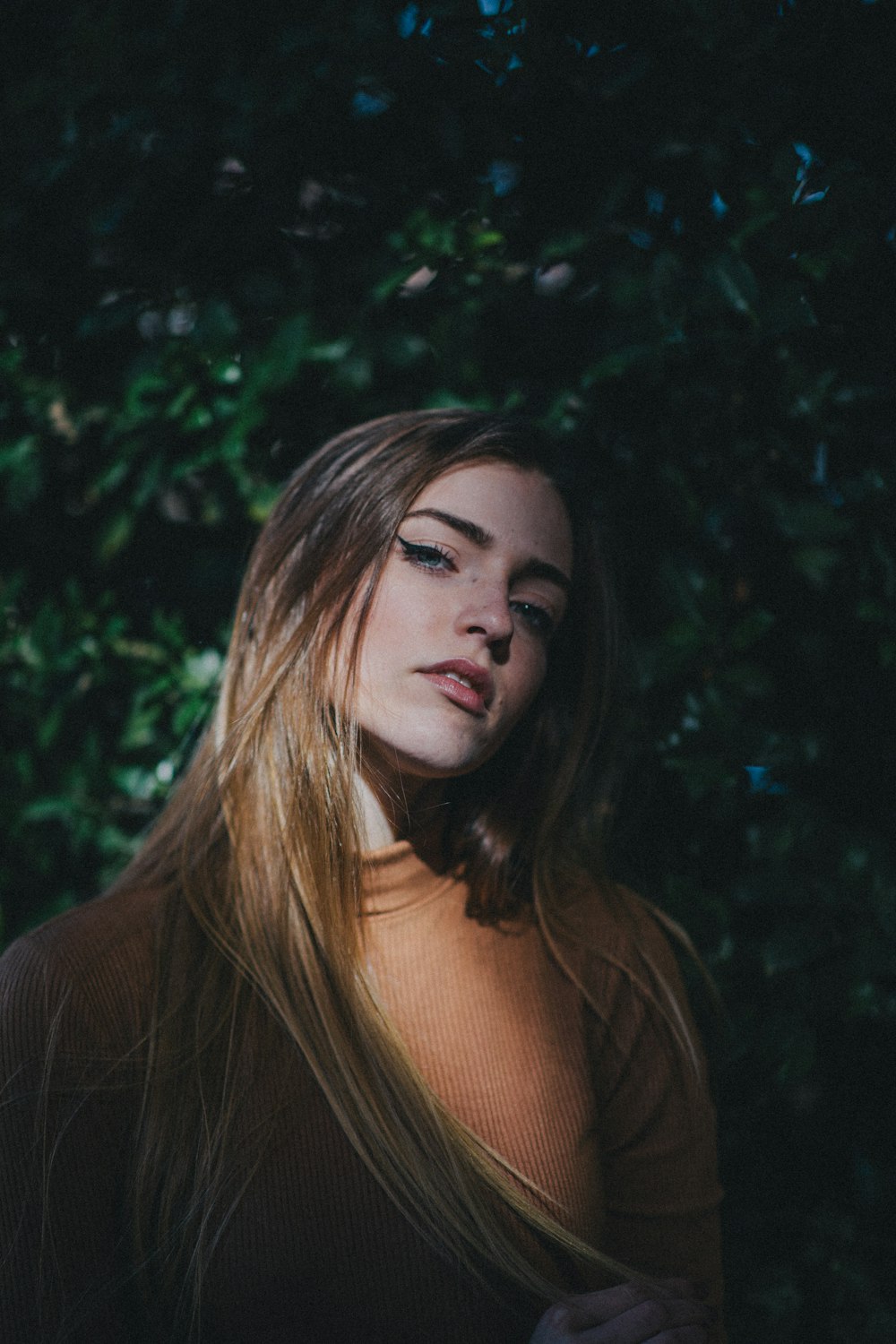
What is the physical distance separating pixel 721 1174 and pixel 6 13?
2.56 meters

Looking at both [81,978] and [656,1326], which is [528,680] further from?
[656,1326]

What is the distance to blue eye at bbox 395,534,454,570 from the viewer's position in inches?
49.4

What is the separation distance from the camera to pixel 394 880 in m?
1.34

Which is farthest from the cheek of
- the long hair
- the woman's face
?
the long hair

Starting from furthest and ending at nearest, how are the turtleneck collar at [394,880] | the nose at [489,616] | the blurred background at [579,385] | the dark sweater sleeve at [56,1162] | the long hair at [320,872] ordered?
the blurred background at [579,385], the turtleneck collar at [394,880], the nose at [489,616], the long hair at [320,872], the dark sweater sleeve at [56,1162]

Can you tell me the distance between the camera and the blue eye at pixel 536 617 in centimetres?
132

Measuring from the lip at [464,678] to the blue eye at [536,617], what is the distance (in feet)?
0.46

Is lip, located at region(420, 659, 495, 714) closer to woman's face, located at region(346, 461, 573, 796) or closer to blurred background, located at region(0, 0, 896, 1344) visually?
woman's face, located at region(346, 461, 573, 796)

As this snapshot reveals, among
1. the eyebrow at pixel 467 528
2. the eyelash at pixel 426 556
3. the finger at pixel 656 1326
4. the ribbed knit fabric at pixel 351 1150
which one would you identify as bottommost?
the finger at pixel 656 1326

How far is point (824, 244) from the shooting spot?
1.41 meters

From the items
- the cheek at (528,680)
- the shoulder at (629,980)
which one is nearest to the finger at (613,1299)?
the shoulder at (629,980)

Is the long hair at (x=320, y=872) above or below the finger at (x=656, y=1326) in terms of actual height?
above

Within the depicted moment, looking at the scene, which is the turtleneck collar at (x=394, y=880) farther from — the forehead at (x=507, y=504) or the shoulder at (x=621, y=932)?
the forehead at (x=507, y=504)

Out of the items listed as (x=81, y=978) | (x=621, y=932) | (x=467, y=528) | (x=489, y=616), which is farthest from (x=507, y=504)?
(x=81, y=978)
